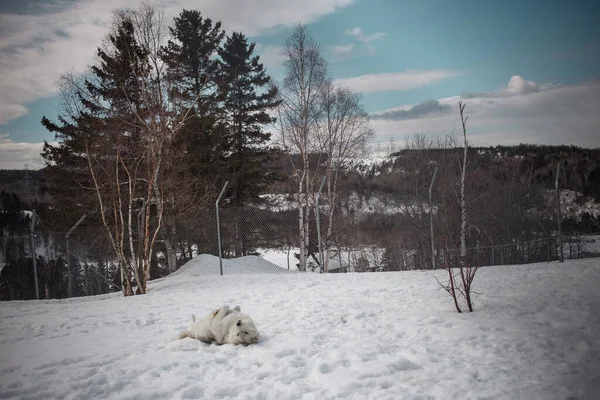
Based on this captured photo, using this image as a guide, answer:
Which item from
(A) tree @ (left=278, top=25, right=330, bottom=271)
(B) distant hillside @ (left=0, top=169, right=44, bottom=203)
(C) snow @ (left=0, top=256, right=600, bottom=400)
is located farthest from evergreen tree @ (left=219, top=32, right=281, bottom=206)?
(C) snow @ (left=0, top=256, right=600, bottom=400)

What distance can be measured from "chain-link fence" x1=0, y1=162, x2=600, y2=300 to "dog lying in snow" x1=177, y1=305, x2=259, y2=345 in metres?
3.52

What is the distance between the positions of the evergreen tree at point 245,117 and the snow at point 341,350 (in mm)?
12517

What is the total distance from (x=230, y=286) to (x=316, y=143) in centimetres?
776

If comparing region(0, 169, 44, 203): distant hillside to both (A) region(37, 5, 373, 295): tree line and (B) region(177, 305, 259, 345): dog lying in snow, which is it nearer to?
(A) region(37, 5, 373, 295): tree line

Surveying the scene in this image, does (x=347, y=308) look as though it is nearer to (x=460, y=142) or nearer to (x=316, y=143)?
(x=316, y=143)

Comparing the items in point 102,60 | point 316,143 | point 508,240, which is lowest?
point 508,240

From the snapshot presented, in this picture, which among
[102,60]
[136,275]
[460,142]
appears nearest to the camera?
[136,275]

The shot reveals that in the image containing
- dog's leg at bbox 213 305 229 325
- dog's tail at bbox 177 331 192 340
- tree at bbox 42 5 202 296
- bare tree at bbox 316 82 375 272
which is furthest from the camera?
bare tree at bbox 316 82 375 272

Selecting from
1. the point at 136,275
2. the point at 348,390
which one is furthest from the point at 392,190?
the point at 348,390

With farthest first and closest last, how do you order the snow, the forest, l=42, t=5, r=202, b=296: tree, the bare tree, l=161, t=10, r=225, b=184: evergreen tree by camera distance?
l=161, t=10, r=225, b=184: evergreen tree < the bare tree < the forest < l=42, t=5, r=202, b=296: tree < the snow

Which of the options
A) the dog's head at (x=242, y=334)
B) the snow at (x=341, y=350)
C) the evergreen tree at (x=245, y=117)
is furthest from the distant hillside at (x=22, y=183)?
the evergreen tree at (x=245, y=117)

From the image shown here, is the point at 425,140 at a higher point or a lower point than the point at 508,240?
higher

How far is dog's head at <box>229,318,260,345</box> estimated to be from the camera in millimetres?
4004

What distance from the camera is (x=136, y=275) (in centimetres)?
844
